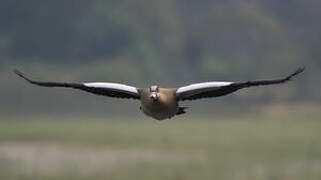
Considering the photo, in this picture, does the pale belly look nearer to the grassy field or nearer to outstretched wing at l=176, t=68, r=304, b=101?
outstretched wing at l=176, t=68, r=304, b=101

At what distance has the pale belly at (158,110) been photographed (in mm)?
10688

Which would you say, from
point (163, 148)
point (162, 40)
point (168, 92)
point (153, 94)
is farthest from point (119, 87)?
point (162, 40)

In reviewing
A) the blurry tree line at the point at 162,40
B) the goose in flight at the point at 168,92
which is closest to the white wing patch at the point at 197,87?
the goose in flight at the point at 168,92

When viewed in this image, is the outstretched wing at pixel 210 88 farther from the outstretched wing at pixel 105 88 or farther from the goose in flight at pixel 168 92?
the outstretched wing at pixel 105 88

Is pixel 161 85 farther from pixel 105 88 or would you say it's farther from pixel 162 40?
pixel 105 88

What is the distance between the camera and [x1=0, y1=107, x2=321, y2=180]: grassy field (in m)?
27.0

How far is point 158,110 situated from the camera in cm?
1076

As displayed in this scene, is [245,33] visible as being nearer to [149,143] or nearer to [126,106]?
[126,106]

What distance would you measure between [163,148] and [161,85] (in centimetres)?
2430

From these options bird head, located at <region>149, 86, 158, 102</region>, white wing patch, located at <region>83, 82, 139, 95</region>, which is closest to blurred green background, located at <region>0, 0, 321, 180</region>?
white wing patch, located at <region>83, 82, 139, 95</region>

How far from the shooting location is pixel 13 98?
155 feet

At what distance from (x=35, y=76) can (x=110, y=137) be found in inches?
616

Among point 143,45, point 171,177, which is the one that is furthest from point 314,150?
point 143,45

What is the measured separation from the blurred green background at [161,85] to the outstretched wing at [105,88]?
45.8 ft
